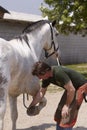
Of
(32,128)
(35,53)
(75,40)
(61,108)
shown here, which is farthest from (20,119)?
(75,40)

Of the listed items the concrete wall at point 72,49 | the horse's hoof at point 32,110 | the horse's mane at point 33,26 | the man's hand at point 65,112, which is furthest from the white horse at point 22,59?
the concrete wall at point 72,49

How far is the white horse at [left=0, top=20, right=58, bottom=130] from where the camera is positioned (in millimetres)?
5539

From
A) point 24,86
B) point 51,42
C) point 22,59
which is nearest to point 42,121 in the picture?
point 51,42

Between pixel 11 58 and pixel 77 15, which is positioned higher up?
pixel 11 58

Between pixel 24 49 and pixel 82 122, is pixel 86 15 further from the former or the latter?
pixel 24 49

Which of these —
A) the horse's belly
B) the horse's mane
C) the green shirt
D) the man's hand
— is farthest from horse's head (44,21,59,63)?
the man's hand

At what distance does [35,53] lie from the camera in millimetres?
6855

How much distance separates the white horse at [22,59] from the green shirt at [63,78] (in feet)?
1.78

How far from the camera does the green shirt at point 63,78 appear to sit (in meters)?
5.29

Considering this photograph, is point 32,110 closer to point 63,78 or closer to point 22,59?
point 22,59

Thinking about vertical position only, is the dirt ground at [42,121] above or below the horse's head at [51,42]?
below

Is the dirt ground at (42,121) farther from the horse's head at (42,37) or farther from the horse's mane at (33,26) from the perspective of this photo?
the horse's mane at (33,26)

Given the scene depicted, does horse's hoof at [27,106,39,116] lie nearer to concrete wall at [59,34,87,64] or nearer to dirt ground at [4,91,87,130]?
dirt ground at [4,91,87,130]

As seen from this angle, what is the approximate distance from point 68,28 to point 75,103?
1465cm
